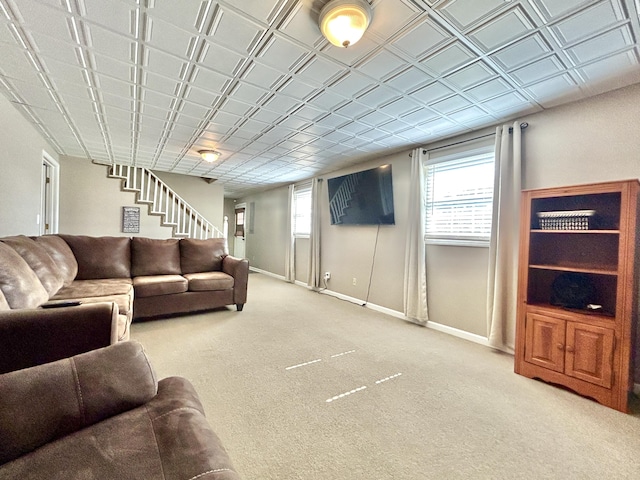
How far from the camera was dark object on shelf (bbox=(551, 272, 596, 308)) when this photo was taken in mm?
2188

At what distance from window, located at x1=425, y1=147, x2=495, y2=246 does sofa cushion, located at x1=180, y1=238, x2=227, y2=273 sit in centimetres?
310

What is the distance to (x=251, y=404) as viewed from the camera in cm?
183

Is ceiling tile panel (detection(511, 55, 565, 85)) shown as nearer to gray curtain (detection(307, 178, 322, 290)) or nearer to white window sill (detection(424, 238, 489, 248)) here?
white window sill (detection(424, 238, 489, 248))

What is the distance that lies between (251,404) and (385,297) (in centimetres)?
278

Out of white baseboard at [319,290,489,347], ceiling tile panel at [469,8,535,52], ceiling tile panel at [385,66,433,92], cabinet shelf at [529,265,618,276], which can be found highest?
ceiling tile panel at [385,66,433,92]

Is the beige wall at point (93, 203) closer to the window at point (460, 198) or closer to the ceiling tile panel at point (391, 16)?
the window at point (460, 198)

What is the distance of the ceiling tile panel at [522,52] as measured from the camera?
169 centimetres

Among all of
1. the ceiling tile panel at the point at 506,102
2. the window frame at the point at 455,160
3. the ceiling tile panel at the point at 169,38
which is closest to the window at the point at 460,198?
the window frame at the point at 455,160

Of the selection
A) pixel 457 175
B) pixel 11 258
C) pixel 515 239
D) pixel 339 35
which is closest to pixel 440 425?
pixel 515 239

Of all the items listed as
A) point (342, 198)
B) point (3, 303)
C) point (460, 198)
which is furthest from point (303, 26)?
point (342, 198)

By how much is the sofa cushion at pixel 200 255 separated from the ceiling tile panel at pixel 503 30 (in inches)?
156

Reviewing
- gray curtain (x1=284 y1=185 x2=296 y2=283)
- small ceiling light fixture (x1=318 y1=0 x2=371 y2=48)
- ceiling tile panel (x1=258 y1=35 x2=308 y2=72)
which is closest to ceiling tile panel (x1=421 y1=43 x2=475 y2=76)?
small ceiling light fixture (x1=318 y1=0 x2=371 y2=48)

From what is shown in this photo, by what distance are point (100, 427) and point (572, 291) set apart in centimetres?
303

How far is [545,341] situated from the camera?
2.21 metres
